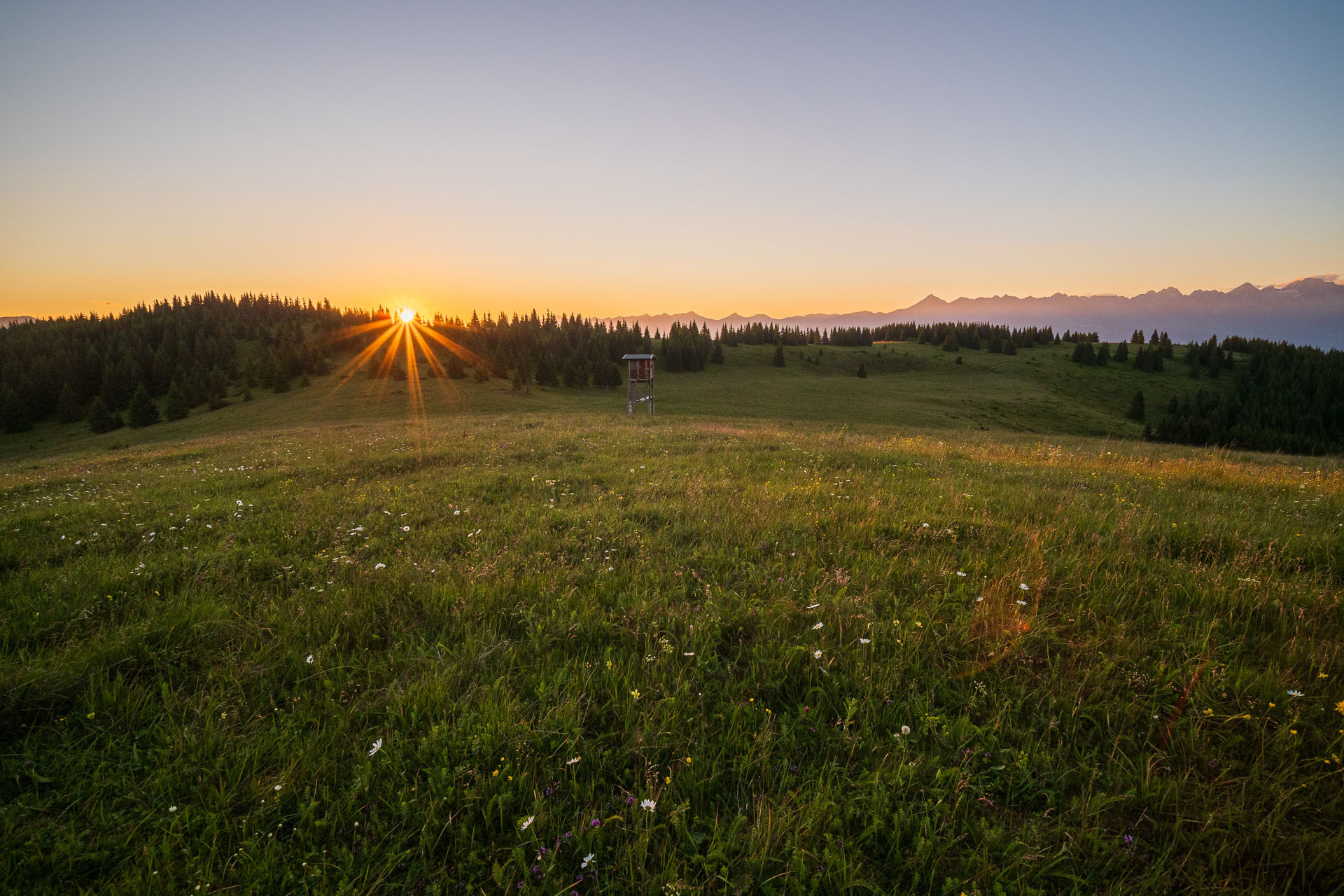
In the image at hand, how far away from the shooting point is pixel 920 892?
2.29 m

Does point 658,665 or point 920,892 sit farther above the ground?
point 658,665

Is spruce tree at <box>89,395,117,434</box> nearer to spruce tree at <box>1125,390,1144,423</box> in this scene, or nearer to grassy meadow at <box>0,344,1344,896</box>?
grassy meadow at <box>0,344,1344,896</box>

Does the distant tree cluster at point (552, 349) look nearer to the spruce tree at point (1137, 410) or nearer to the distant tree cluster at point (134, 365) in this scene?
the distant tree cluster at point (134, 365)

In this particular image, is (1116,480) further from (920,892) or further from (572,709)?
(572,709)

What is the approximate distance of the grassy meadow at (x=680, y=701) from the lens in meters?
2.36

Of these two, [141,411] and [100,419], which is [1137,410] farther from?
[100,419]

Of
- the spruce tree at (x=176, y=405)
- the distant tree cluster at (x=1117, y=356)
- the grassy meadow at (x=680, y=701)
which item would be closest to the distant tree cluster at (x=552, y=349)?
the spruce tree at (x=176, y=405)

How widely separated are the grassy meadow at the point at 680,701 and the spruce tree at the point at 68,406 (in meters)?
120

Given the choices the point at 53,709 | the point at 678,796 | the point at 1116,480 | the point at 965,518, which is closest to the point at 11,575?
the point at 53,709

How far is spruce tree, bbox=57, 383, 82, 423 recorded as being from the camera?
274 ft

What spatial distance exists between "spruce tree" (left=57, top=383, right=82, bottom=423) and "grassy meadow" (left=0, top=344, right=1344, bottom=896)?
119535 millimetres

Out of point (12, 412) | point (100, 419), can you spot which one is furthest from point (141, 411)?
point (12, 412)

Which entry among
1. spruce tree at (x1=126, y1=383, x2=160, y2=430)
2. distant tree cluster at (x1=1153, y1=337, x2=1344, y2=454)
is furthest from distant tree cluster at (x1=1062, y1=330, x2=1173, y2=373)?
spruce tree at (x1=126, y1=383, x2=160, y2=430)

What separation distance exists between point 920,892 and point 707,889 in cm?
98
